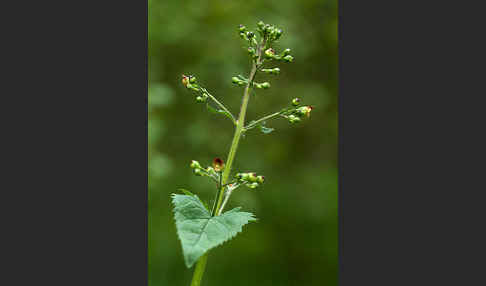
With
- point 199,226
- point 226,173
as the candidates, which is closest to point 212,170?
point 226,173

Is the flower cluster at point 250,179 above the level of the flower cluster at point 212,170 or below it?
below

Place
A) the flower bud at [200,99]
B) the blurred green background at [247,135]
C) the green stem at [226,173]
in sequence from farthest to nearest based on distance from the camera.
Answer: the blurred green background at [247,135] < the flower bud at [200,99] < the green stem at [226,173]

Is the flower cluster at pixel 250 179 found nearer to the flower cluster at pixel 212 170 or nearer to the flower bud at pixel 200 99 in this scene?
A: the flower cluster at pixel 212 170

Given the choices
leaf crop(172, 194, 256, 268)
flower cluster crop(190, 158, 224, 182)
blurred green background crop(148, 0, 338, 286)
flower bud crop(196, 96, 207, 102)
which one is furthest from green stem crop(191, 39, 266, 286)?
blurred green background crop(148, 0, 338, 286)

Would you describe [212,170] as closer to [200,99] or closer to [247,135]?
[200,99]

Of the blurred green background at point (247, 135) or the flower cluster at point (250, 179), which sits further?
the blurred green background at point (247, 135)

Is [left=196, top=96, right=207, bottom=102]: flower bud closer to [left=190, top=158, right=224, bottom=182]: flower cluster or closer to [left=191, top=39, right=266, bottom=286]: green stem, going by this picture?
[left=191, top=39, right=266, bottom=286]: green stem

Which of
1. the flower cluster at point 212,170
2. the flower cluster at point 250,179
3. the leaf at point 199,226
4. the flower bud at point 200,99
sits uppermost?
the flower bud at point 200,99

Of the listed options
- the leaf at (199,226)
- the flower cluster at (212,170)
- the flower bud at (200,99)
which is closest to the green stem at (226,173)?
the flower cluster at (212,170)
